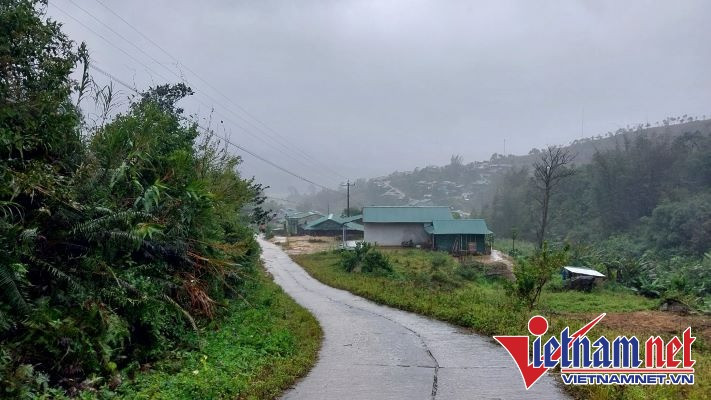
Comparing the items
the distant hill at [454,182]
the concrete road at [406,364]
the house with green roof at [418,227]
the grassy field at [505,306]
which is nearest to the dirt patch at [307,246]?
the house with green roof at [418,227]

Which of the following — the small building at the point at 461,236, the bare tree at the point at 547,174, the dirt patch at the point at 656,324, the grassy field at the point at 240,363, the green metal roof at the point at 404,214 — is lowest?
the dirt patch at the point at 656,324

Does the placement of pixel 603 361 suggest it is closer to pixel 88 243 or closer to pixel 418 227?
pixel 88 243

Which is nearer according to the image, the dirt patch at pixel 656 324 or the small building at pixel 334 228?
the dirt patch at pixel 656 324

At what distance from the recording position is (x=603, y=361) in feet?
25.4

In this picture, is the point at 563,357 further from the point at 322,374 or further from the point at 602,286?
the point at 602,286

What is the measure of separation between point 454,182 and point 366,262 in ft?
378

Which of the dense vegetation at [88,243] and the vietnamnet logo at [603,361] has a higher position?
the dense vegetation at [88,243]

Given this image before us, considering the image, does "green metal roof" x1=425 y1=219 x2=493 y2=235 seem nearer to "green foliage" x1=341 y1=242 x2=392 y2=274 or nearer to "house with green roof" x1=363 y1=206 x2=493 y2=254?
"house with green roof" x1=363 y1=206 x2=493 y2=254

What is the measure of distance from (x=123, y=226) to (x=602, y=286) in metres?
24.0

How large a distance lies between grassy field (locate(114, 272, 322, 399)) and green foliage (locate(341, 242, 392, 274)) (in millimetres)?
14239

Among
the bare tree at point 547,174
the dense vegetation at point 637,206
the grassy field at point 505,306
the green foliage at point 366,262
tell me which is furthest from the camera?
the dense vegetation at point 637,206

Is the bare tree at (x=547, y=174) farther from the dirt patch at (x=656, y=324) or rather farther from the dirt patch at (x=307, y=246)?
the dirt patch at (x=656, y=324)

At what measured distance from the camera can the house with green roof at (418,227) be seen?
40.9m

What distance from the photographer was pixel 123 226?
7.89 m
